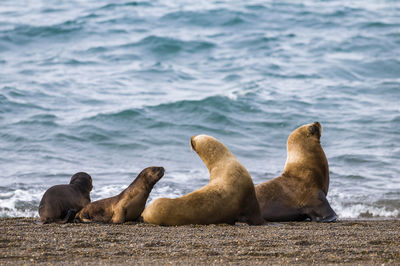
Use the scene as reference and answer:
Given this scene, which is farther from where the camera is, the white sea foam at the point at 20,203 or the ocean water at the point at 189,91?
the ocean water at the point at 189,91

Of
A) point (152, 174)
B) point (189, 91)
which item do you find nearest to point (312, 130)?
point (152, 174)

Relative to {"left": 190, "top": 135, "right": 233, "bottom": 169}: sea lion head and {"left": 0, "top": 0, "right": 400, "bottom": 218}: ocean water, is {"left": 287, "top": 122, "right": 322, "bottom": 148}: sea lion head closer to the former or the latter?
{"left": 190, "top": 135, "right": 233, "bottom": 169}: sea lion head

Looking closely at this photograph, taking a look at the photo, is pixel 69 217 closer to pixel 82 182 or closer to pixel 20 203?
pixel 82 182

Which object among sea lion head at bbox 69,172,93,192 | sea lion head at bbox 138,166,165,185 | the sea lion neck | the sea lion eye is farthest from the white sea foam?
the sea lion eye

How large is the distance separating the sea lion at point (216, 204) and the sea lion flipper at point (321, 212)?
88 centimetres

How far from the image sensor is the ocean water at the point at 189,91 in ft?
34.7

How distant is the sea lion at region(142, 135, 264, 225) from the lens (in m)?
6.53

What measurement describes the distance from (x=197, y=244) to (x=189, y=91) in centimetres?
1169

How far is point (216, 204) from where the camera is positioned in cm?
655

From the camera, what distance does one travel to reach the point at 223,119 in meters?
14.8

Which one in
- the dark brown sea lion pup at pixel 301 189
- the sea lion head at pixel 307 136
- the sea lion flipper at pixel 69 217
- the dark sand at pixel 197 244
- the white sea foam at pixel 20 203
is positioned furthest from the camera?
the white sea foam at pixel 20 203

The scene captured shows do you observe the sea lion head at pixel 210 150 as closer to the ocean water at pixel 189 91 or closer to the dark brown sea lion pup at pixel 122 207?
the dark brown sea lion pup at pixel 122 207

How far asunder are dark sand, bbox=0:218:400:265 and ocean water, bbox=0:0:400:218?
269cm

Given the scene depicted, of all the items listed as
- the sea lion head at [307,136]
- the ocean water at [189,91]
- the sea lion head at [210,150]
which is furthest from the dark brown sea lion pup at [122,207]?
the sea lion head at [307,136]
